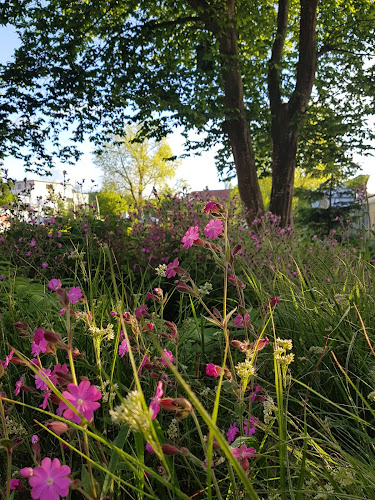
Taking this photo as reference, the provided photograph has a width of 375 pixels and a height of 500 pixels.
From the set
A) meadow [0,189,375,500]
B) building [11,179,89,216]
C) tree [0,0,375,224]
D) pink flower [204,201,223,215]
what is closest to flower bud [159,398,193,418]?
meadow [0,189,375,500]

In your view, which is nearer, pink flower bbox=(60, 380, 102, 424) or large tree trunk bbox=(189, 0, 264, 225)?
pink flower bbox=(60, 380, 102, 424)

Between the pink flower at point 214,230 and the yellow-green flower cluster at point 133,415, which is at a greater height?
the pink flower at point 214,230

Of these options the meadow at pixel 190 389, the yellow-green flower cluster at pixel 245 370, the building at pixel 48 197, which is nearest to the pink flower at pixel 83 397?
the meadow at pixel 190 389

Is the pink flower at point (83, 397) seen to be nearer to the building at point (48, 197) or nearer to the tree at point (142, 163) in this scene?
the building at point (48, 197)

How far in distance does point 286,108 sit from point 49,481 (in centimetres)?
1054

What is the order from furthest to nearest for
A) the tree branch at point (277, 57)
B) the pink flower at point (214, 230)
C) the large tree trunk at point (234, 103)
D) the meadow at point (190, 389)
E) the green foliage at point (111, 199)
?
the green foliage at point (111, 199), the tree branch at point (277, 57), the large tree trunk at point (234, 103), the pink flower at point (214, 230), the meadow at point (190, 389)

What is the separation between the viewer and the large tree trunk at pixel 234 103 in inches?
365

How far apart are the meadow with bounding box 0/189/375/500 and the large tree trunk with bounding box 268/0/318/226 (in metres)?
6.03

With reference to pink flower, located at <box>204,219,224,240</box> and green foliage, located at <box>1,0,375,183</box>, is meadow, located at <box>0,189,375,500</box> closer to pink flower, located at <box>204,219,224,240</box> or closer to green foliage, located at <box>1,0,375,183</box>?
pink flower, located at <box>204,219,224,240</box>

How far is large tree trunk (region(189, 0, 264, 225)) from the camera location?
927cm

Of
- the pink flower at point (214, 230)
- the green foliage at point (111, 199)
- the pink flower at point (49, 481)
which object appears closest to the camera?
the pink flower at point (49, 481)

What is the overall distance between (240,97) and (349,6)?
511 cm

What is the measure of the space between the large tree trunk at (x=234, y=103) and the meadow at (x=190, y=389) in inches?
221

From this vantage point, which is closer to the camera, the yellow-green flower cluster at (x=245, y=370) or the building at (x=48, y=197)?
the yellow-green flower cluster at (x=245, y=370)
